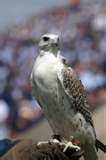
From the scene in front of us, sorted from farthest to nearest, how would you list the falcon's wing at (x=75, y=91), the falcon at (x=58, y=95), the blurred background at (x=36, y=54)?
the blurred background at (x=36, y=54) < the falcon's wing at (x=75, y=91) < the falcon at (x=58, y=95)

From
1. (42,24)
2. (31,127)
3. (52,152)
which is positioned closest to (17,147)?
(52,152)

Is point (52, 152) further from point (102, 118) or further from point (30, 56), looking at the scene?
point (30, 56)

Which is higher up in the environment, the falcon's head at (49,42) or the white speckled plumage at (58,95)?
the falcon's head at (49,42)

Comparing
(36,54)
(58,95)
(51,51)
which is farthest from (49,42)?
(36,54)

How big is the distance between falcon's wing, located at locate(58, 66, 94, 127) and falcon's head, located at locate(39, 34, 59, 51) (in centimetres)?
12

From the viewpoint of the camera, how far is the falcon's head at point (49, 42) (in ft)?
9.29

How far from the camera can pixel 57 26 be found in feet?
28.2

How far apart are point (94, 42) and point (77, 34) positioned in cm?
35

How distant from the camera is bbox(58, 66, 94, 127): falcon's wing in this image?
9.76 ft

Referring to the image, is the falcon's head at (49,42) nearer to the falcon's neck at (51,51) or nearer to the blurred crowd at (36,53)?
the falcon's neck at (51,51)

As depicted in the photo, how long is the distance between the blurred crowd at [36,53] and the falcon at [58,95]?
4102mm

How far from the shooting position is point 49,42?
284 centimetres

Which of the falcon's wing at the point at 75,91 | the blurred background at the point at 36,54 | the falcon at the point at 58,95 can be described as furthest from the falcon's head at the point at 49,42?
the blurred background at the point at 36,54

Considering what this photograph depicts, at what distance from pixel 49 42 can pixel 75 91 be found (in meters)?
0.28
